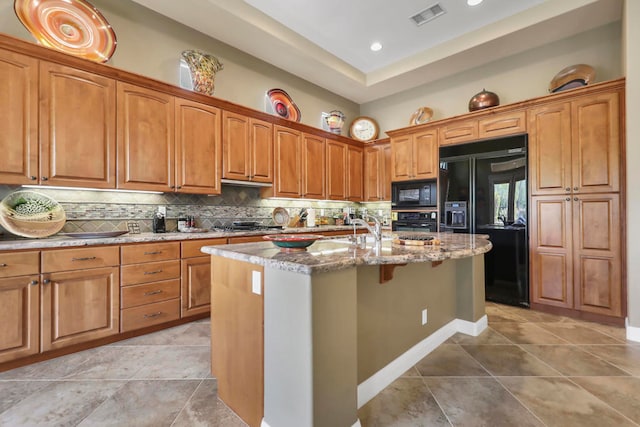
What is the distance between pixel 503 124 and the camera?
11.2ft

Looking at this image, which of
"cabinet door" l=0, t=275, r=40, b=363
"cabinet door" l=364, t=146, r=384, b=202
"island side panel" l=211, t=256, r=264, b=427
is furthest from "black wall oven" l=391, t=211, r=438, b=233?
"cabinet door" l=0, t=275, r=40, b=363

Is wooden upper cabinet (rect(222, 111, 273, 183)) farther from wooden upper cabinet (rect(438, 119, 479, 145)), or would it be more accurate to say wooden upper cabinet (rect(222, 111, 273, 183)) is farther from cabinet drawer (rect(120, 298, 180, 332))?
wooden upper cabinet (rect(438, 119, 479, 145))

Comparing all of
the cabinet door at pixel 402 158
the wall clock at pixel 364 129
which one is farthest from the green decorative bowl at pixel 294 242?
the wall clock at pixel 364 129

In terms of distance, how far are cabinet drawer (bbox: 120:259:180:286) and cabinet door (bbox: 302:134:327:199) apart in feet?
6.77

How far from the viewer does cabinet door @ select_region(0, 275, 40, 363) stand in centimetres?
192

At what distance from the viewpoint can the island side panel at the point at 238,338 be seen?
4.45 ft

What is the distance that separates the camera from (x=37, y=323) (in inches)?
80.0

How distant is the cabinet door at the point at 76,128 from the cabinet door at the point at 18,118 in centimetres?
5

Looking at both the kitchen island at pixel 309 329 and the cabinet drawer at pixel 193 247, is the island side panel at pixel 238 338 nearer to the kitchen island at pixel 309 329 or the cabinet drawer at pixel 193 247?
the kitchen island at pixel 309 329

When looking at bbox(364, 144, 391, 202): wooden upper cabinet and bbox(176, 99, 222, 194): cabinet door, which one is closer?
bbox(176, 99, 222, 194): cabinet door

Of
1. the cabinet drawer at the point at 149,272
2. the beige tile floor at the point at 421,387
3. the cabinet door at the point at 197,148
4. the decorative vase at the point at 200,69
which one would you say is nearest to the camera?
the beige tile floor at the point at 421,387

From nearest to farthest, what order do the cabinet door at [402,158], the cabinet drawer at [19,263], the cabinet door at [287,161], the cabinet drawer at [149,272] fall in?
the cabinet drawer at [19,263] → the cabinet drawer at [149,272] → the cabinet door at [287,161] → the cabinet door at [402,158]

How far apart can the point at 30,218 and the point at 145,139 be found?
1088 mm

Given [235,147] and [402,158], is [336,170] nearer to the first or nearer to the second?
[402,158]
